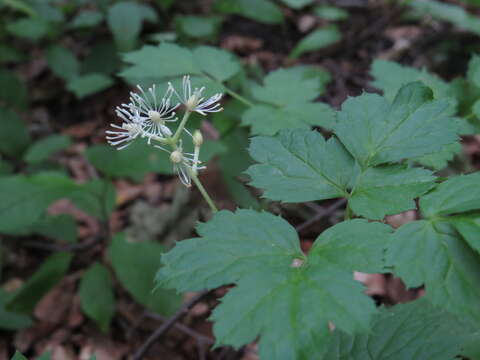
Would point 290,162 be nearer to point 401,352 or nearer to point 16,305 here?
point 401,352

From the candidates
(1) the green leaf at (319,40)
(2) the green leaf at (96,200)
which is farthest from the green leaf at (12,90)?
(1) the green leaf at (319,40)

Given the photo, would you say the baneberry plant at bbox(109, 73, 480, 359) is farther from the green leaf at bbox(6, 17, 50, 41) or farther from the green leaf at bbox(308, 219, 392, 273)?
the green leaf at bbox(6, 17, 50, 41)

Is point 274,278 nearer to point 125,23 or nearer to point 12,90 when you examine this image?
point 125,23

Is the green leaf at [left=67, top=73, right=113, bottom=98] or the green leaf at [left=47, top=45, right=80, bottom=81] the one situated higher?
the green leaf at [left=47, top=45, right=80, bottom=81]

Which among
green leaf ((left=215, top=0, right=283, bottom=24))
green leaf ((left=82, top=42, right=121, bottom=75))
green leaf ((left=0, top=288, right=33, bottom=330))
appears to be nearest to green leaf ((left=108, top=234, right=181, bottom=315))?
green leaf ((left=0, top=288, right=33, bottom=330))

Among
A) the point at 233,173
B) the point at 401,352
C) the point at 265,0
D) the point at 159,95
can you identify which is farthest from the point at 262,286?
the point at 265,0

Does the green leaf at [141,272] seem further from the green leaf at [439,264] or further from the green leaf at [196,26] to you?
the green leaf at [196,26]
